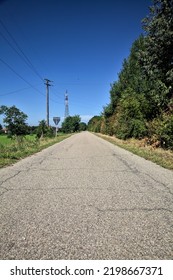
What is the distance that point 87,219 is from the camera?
3.50 m

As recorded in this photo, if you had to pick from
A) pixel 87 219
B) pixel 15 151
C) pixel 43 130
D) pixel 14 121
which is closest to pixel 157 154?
pixel 15 151

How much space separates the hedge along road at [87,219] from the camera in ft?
8.60

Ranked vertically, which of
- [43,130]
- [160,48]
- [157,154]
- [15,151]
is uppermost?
[160,48]

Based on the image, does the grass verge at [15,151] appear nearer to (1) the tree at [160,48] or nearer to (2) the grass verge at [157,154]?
(2) the grass verge at [157,154]

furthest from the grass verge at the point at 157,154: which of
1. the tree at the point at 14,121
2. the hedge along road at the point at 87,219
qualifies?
the tree at the point at 14,121

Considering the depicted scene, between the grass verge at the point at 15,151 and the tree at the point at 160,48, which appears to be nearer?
the grass verge at the point at 15,151

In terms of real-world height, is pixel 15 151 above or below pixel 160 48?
below

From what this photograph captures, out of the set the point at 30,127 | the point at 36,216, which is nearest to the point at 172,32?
the point at 36,216

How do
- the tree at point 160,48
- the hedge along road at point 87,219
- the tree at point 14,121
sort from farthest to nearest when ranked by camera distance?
the tree at point 14,121
the tree at point 160,48
the hedge along road at point 87,219

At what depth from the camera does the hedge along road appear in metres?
2.62

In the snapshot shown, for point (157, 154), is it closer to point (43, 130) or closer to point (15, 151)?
point (15, 151)

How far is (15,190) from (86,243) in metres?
3.05

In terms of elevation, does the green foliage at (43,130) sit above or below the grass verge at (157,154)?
above
